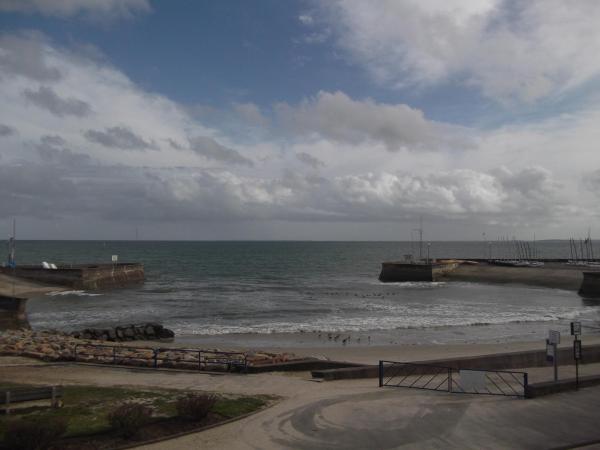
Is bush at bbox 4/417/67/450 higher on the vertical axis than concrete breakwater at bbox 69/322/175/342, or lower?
higher

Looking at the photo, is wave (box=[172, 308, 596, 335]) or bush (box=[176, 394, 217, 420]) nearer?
bush (box=[176, 394, 217, 420])

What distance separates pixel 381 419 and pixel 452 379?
559 centimetres

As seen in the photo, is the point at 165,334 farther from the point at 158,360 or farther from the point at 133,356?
the point at 158,360

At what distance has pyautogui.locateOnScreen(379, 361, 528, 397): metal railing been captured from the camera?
1510cm

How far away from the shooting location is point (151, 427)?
11.4 meters

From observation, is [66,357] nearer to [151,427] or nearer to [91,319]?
[151,427]

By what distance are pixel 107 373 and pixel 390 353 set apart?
46.4 ft

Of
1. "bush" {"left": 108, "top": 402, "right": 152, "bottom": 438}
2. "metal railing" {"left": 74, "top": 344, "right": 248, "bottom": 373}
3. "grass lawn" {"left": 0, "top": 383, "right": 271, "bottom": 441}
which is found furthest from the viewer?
"metal railing" {"left": 74, "top": 344, "right": 248, "bottom": 373}

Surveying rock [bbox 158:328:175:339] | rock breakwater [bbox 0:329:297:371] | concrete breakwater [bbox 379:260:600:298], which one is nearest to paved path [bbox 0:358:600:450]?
rock breakwater [bbox 0:329:297:371]

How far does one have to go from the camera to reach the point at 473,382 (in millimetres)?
15086

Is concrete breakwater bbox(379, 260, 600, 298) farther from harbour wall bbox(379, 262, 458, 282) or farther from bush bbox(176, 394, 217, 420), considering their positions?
bush bbox(176, 394, 217, 420)

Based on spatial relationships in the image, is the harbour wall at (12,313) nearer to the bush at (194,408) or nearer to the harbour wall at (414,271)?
the bush at (194,408)

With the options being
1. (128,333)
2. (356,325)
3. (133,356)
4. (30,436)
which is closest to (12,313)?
(128,333)

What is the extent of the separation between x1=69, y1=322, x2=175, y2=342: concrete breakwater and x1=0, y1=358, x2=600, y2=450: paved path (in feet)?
49.5
